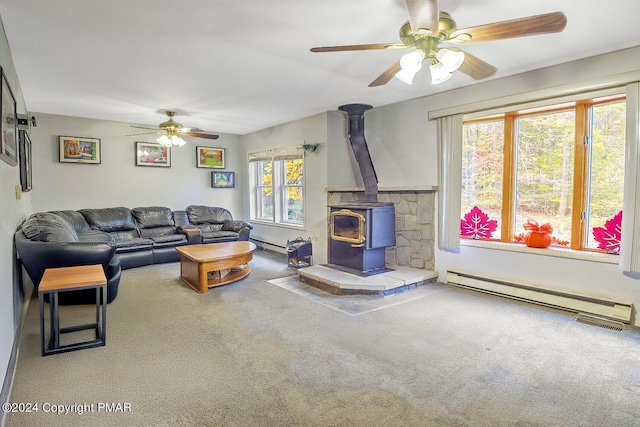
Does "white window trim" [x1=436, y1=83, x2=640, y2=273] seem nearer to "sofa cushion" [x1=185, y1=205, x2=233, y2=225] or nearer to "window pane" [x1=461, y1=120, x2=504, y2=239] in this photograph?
"window pane" [x1=461, y1=120, x2=504, y2=239]

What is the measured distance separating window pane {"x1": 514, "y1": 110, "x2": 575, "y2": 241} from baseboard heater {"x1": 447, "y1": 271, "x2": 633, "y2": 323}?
25.6 inches

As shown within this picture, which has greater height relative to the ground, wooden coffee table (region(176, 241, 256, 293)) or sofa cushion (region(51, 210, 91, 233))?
sofa cushion (region(51, 210, 91, 233))

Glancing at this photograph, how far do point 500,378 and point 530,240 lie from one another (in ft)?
6.81

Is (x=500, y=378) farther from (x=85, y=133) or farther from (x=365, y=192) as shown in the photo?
(x=85, y=133)

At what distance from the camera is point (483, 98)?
13.1ft

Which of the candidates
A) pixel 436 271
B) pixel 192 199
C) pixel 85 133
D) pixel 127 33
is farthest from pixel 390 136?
pixel 85 133

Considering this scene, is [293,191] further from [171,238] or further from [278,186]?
[171,238]

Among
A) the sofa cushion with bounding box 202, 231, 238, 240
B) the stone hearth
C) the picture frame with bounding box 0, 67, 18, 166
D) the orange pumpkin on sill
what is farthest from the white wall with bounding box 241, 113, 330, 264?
the picture frame with bounding box 0, 67, 18, 166

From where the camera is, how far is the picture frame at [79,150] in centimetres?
572

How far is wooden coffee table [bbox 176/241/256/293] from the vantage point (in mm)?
4129

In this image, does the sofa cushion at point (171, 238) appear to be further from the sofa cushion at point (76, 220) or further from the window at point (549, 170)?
the window at point (549, 170)

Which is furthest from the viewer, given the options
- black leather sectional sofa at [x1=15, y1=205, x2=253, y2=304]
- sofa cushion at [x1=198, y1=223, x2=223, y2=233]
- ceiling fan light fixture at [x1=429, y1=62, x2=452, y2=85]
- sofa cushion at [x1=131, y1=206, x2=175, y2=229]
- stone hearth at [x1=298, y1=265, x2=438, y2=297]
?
sofa cushion at [x1=198, y1=223, x2=223, y2=233]

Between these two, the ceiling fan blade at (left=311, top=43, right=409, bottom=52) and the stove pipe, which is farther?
the stove pipe

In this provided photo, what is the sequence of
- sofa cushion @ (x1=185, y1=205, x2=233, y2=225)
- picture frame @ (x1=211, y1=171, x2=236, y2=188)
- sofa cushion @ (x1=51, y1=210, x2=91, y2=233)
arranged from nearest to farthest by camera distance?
sofa cushion @ (x1=51, y1=210, x2=91, y2=233), sofa cushion @ (x1=185, y1=205, x2=233, y2=225), picture frame @ (x1=211, y1=171, x2=236, y2=188)
